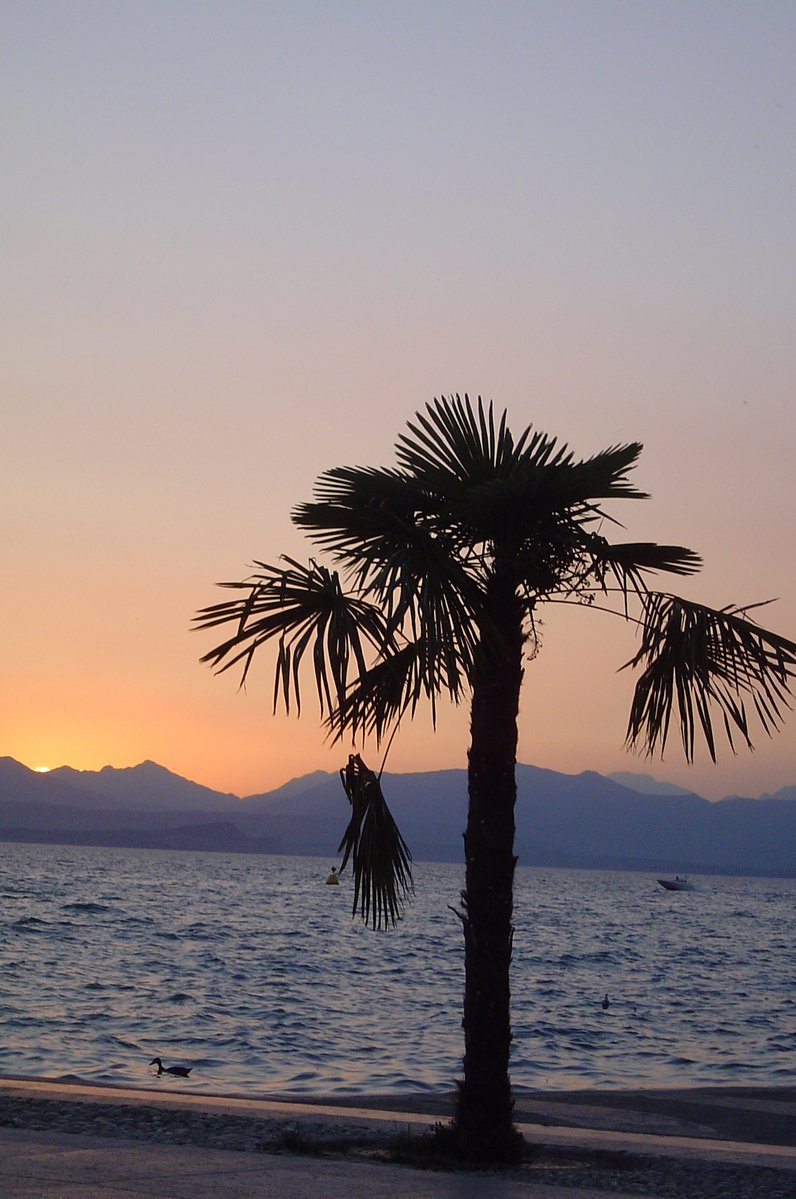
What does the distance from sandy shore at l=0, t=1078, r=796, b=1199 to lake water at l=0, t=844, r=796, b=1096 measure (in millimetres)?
3183

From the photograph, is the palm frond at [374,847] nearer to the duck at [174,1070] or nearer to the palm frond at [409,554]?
the palm frond at [409,554]

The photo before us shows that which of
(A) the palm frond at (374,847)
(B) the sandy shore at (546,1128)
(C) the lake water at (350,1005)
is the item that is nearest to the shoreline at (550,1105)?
(B) the sandy shore at (546,1128)

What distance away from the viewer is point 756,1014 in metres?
32.1

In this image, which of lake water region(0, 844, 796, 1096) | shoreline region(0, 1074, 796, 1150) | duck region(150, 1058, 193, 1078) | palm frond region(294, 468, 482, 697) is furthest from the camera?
lake water region(0, 844, 796, 1096)

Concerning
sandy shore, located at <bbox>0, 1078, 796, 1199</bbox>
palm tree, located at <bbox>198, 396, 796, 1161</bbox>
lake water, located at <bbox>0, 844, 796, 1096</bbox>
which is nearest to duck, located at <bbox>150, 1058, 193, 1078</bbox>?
lake water, located at <bbox>0, 844, 796, 1096</bbox>

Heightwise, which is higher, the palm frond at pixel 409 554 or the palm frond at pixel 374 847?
the palm frond at pixel 409 554

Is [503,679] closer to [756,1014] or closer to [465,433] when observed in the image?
[465,433]

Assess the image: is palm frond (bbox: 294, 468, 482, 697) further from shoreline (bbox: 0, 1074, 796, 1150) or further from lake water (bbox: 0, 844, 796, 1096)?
lake water (bbox: 0, 844, 796, 1096)

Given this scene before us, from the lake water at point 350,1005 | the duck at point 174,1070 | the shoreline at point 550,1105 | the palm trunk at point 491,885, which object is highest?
the palm trunk at point 491,885

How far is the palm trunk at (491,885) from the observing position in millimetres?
10195

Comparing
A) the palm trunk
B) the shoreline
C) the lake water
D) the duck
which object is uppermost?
the palm trunk

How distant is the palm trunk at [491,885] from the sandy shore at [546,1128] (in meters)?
0.59

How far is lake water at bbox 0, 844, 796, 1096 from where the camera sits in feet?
70.0

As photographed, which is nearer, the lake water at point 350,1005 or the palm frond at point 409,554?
the palm frond at point 409,554
